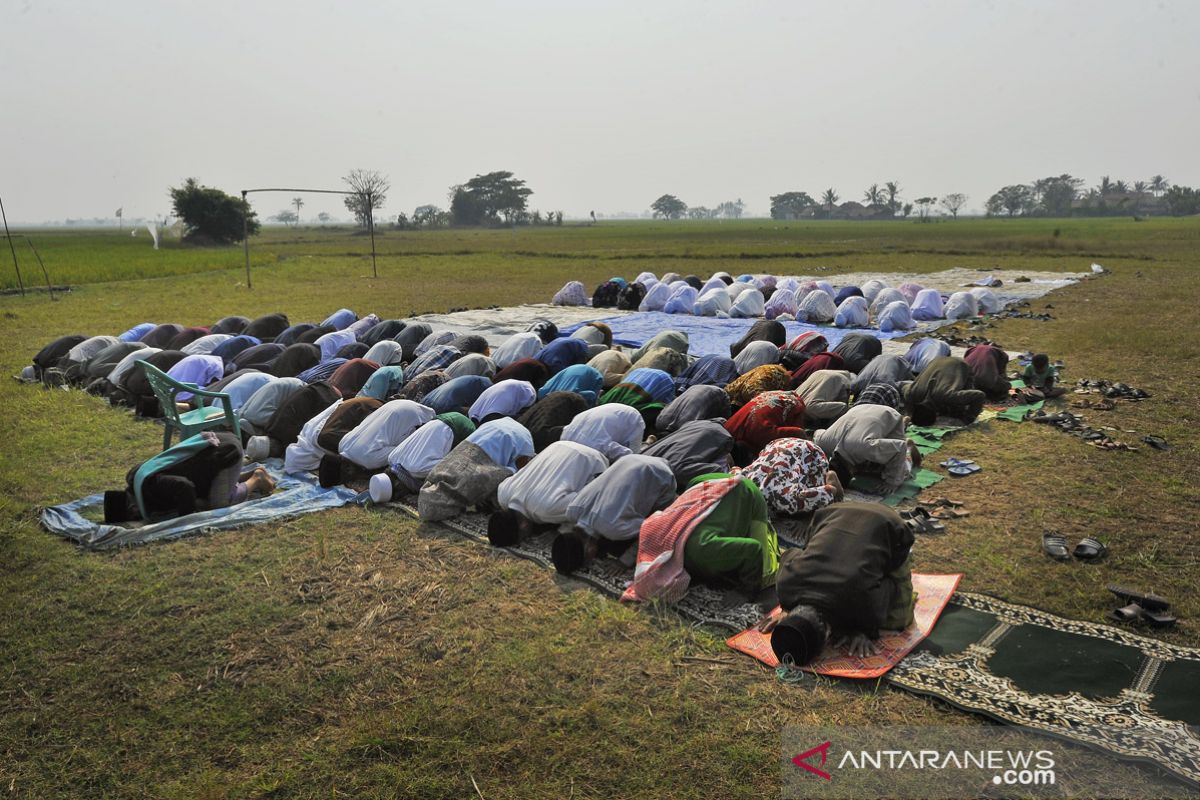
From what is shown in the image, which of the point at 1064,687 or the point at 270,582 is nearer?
the point at 1064,687

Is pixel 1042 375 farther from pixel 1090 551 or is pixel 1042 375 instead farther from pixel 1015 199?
A: pixel 1015 199

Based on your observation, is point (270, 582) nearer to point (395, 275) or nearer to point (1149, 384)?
point (1149, 384)

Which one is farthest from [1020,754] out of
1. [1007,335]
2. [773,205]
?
[773,205]

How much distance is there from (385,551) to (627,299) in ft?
48.8

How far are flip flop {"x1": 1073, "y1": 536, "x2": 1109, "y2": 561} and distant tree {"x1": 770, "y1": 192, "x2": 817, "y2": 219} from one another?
149759mm

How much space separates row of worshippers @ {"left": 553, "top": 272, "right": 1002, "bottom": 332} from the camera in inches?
661

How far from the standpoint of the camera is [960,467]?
741 cm

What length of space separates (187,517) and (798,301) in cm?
1478

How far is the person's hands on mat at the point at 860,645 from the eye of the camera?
4.27m

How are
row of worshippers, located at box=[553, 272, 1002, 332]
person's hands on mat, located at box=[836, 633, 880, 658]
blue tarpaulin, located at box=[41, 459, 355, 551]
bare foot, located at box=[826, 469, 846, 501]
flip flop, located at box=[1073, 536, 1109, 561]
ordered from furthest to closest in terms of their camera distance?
row of worshippers, located at box=[553, 272, 1002, 332] < bare foot, located at box=[826, 469, 846, 501] < blue tarpaulin, located at box=[41, 459, 355, 551] < flip flop, located at box=[1073, 536, 1109, 561] < person's hands on mat, located at box=[836, 633, 880, 658]

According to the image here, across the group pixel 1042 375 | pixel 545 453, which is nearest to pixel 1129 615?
pixel 545 453

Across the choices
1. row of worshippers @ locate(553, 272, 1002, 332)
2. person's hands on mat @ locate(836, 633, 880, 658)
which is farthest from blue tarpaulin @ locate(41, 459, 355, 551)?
row of worshippers @ locate(553, 272, 1002, 332)

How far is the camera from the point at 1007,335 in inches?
608
